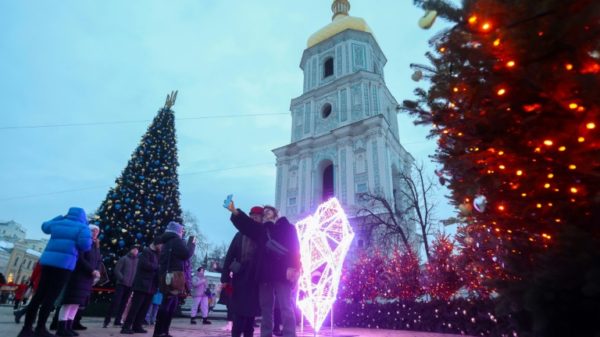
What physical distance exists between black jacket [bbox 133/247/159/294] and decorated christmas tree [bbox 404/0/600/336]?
5.05 m

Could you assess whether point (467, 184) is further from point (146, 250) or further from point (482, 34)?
point (146, 250)

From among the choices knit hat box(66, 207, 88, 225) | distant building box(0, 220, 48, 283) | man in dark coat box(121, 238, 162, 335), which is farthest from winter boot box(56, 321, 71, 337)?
distant building box(0, 220, 48, 283)

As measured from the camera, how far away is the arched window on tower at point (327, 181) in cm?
2302

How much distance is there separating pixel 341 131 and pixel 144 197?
541 inches

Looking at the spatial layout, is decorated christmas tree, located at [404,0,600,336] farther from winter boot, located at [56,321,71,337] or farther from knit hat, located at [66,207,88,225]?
winter boot, located at [56,321,71,337]

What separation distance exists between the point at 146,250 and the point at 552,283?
5.94 m

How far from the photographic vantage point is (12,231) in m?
68.5

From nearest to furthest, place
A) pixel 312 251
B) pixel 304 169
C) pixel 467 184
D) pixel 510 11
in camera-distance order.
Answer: pixel 510 11 < pixel 467 184 < pixel 312 251 < pixel 304 169

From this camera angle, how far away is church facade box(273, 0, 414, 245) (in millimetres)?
21016

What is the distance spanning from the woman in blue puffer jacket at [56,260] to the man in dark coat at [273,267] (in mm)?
2428

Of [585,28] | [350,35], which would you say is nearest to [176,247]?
[585,28]

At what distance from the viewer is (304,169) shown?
23344mm

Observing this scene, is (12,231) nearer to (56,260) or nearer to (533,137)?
(56,260)

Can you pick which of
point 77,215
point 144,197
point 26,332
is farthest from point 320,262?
point 144,197
